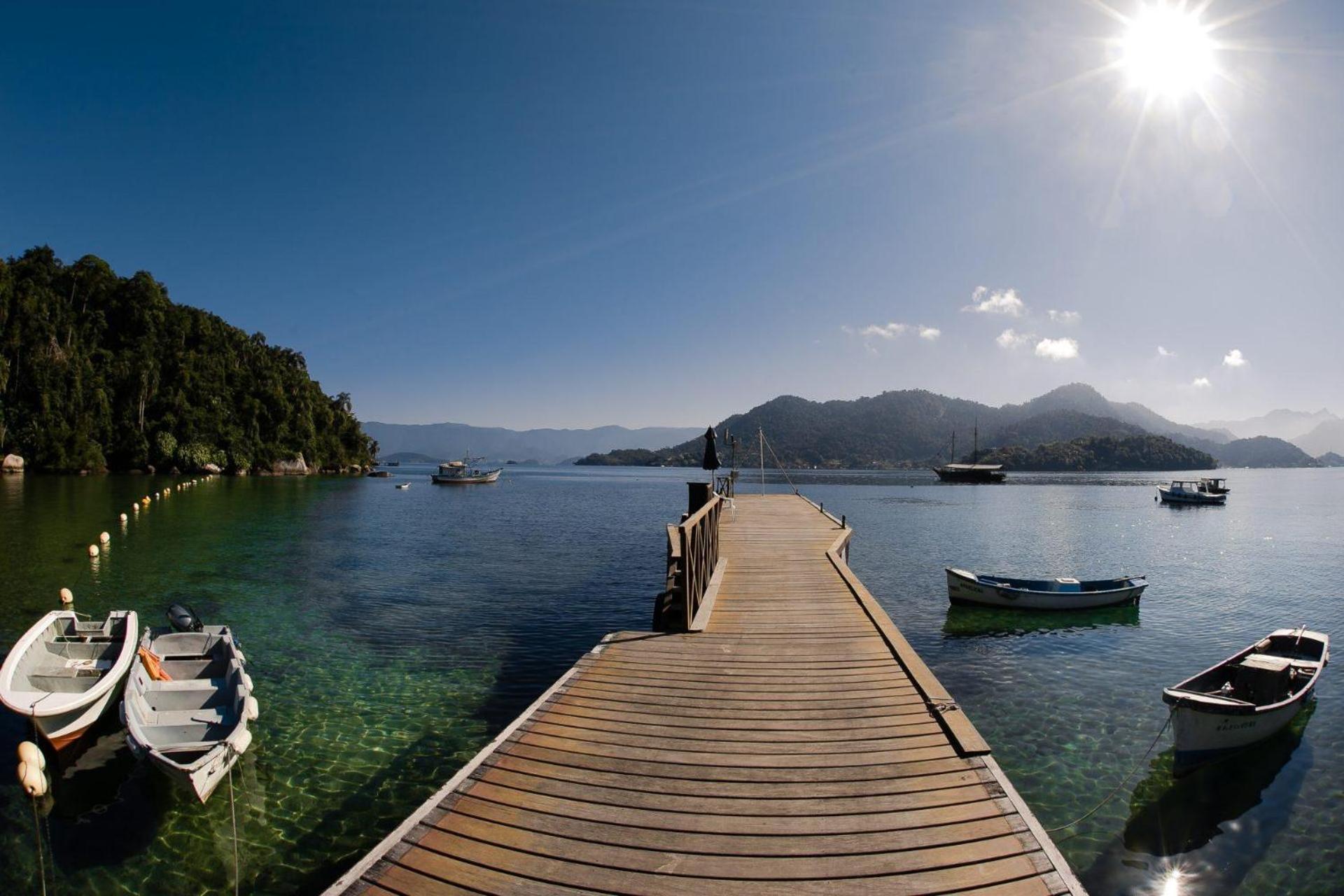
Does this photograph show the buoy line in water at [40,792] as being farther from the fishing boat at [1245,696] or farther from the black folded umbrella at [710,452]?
the black folded umbrella at [710,452]

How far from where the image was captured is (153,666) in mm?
9234

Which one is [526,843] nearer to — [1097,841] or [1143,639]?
[1097,841]

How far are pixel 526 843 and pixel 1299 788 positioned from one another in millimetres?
10751

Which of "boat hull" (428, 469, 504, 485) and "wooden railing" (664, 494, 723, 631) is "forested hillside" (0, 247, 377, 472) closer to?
"boat hull" (428, 469, 504, 485)

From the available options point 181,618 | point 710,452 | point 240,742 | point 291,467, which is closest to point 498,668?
point 240,742

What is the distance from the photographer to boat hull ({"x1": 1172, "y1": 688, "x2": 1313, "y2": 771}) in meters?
8.50

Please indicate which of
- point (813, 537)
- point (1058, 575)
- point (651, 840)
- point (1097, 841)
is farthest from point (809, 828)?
point (1058, 575)

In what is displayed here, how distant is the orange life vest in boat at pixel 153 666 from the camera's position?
9180 millimetres

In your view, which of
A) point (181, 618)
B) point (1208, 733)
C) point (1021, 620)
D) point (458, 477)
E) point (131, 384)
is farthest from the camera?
point (458, 477)

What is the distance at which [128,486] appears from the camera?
57.0 meters

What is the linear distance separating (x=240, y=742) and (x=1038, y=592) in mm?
18955

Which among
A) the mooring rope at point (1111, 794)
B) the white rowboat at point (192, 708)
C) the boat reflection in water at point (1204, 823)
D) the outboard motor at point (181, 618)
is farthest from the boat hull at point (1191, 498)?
the outboard motor at point (181, 618)

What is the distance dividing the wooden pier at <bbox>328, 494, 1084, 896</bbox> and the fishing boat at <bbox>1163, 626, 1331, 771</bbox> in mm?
3993

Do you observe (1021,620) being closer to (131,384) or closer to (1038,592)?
(1038,592)
